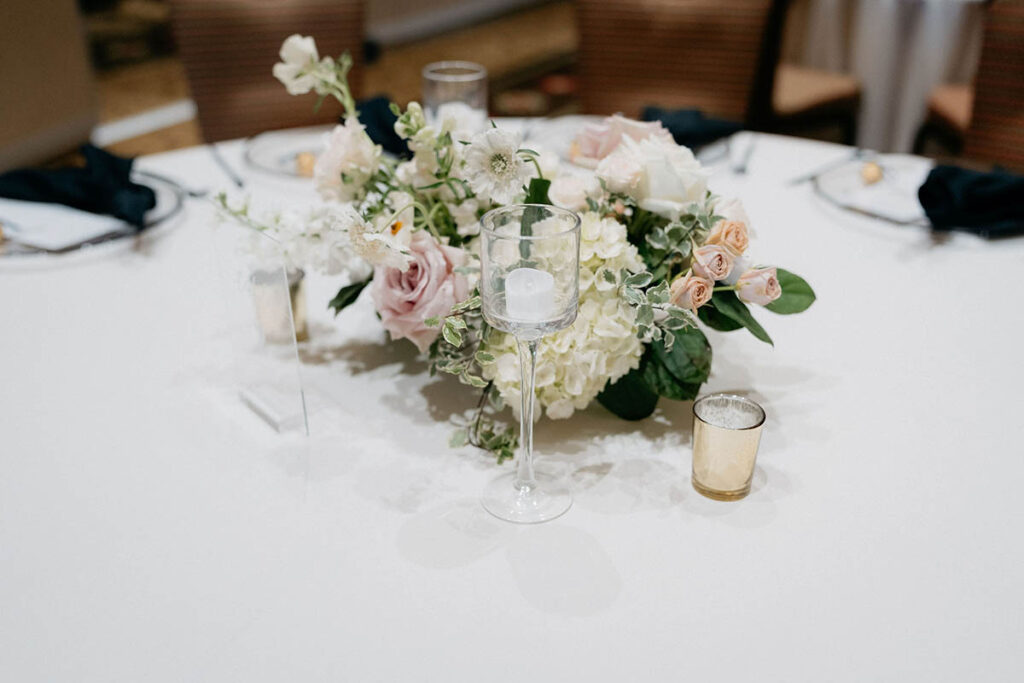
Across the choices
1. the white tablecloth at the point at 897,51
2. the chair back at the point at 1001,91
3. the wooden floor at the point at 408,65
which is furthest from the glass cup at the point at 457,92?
the wooden floor at the point at 408,65

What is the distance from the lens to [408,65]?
538 cm

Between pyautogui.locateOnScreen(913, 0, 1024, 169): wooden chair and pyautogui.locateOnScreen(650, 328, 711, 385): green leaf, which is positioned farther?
pyautogui.locateOnScreen(913, 0, 1024, 169): wooden chair

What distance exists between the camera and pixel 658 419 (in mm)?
945

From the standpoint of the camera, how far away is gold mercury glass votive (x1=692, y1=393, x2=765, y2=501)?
2.61 feet

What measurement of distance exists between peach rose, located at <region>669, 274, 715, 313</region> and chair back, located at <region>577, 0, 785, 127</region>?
1.46 m

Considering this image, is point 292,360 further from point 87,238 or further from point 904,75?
point 904,75

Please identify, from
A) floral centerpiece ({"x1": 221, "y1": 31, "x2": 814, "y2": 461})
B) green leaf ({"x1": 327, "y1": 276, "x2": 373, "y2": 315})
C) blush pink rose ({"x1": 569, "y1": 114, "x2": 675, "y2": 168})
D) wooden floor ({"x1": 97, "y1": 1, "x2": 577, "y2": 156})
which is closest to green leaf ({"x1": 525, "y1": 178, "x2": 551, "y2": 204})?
floral centerpiece ({"x1": 221, "y1": 31, "x2": 814, "y2": 461})

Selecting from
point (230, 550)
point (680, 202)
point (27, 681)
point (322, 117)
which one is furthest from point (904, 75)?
point (27, 681)

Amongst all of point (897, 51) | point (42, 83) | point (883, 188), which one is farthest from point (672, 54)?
point (42, 83)

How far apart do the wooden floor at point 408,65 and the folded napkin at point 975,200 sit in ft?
9.65

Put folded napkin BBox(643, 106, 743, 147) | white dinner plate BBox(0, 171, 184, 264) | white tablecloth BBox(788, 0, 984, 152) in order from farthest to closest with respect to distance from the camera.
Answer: white tablecloth BBox(788, 0, 984, 152) → folded napkin BBox(643, 106, 743, 147) → white dinner plate BBox(0, 171, 184, 264)

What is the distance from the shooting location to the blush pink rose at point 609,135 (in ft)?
3.08

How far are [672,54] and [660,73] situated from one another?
5cm

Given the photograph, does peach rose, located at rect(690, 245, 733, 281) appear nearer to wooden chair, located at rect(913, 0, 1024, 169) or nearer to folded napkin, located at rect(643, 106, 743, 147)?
folded napkin, located at rect(643, 106, 743, 147)
